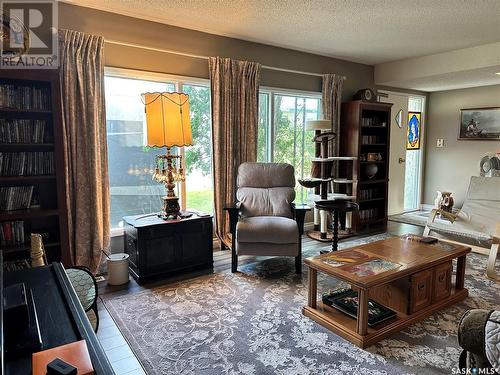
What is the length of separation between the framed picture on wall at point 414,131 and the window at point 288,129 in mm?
2410

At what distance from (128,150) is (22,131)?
1.02m

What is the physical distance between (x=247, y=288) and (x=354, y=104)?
3.26 m

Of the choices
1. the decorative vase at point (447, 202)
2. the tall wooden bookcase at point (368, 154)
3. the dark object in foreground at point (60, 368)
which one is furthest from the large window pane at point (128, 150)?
the decorative vase at point (447, 202)

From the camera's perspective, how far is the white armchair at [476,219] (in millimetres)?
3764

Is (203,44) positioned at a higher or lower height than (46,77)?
higher

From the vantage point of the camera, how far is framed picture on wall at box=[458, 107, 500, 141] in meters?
5.89

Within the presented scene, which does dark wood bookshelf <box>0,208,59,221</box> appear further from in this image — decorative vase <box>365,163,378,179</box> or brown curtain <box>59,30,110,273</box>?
decorative vase <box>365,163,378,179</box>

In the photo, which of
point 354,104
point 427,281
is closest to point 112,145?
point 427,281

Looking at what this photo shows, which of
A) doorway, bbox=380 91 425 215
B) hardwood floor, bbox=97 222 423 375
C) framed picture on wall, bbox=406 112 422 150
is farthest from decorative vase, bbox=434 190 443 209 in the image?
hardwood floor, bbox=97 222 423 375

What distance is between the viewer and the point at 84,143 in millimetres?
3189

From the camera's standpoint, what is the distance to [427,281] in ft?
8.35

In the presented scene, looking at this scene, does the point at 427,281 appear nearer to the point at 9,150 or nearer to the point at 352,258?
the point at 352,258

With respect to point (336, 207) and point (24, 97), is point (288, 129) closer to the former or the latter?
point (336, 207)

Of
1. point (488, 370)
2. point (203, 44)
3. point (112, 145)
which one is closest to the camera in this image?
point (488, 370)
